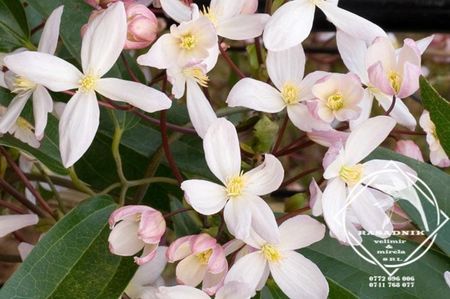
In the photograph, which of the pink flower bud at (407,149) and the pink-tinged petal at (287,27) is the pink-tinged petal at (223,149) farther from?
the pink flower bud at (407,149)

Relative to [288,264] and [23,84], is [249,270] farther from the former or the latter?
[23,84]

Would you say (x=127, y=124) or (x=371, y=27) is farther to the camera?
(x=127, y=124)

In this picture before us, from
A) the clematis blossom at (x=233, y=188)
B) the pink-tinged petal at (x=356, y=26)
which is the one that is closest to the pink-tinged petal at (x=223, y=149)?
the clematis blossom at (x=233, y=188)

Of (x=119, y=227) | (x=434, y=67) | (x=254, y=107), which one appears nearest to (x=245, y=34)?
(x=254, y=107)

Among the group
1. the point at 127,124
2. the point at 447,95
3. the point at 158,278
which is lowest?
the point at 447,95

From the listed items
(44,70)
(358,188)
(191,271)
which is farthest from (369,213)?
(44,70)

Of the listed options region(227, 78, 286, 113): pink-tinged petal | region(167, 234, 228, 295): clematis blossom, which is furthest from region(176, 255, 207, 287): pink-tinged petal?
region(227, 78, 286, 113): pink-tinged petal

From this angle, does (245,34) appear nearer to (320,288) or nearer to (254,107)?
(254,107)

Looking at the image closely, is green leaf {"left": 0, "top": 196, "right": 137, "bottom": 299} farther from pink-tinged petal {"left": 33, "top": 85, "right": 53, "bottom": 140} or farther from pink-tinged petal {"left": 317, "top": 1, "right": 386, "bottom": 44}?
pink-tinged petal {"left": 317, "top": 1, "right": 386, "bottom": 44}
